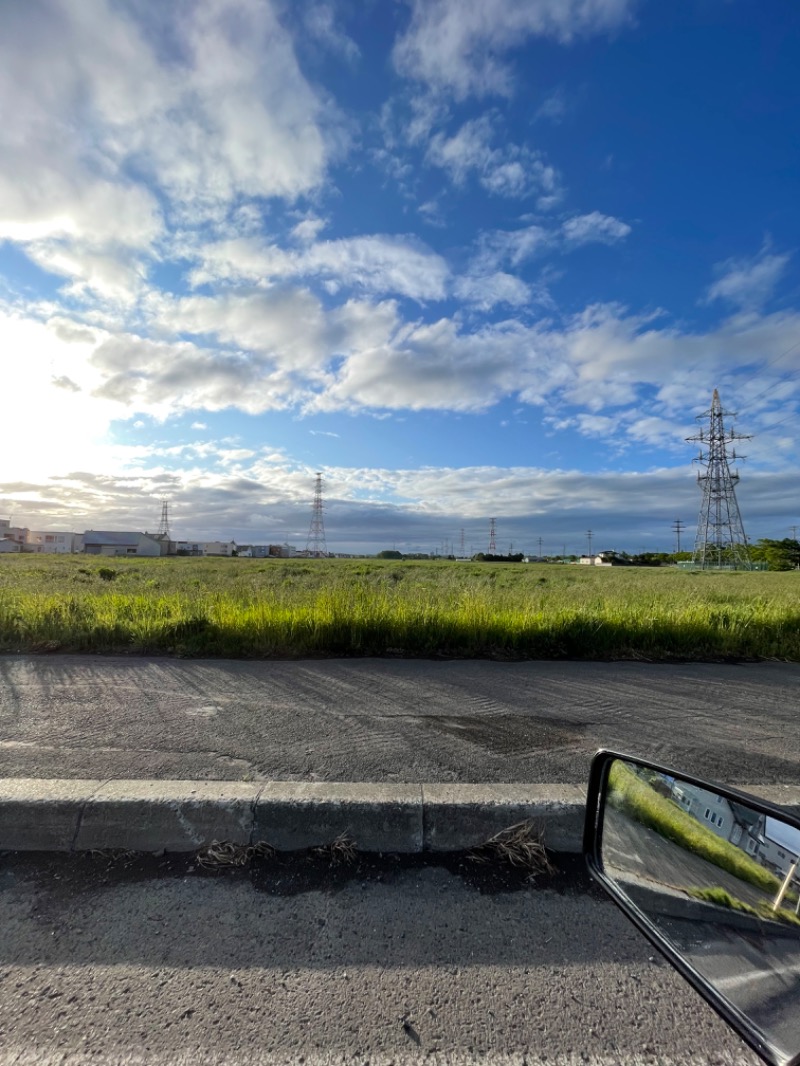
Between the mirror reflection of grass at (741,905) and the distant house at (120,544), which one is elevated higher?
the distant house at (120,544)

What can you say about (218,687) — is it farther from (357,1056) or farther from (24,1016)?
(357,1056)

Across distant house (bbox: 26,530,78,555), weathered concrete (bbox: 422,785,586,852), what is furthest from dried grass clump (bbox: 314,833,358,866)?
distant house (bbox: 26,530,78,555)

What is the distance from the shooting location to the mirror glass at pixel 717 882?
1.19 m

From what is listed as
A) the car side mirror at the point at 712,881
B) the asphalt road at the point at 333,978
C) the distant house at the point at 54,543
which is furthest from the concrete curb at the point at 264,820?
the distant house at the point at 54,543

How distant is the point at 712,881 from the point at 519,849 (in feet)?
4.56

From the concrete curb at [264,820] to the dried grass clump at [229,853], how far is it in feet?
0.15

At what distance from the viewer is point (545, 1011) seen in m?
1.80

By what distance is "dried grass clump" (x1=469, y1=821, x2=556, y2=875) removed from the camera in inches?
104

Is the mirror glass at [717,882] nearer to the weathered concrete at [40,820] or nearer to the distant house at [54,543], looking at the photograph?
the weathered concrete at [40,820]

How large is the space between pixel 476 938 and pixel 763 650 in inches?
280

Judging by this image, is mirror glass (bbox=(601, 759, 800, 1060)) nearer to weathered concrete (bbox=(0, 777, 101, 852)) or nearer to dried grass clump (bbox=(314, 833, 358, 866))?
dried grass clump (bbox=(314, 833, 358, 866))

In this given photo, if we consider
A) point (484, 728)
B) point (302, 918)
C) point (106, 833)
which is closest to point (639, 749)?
point (484, 728)

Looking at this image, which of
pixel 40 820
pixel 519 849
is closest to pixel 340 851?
pixel 519 849

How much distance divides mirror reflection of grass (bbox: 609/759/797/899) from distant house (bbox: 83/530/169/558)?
123 meters
